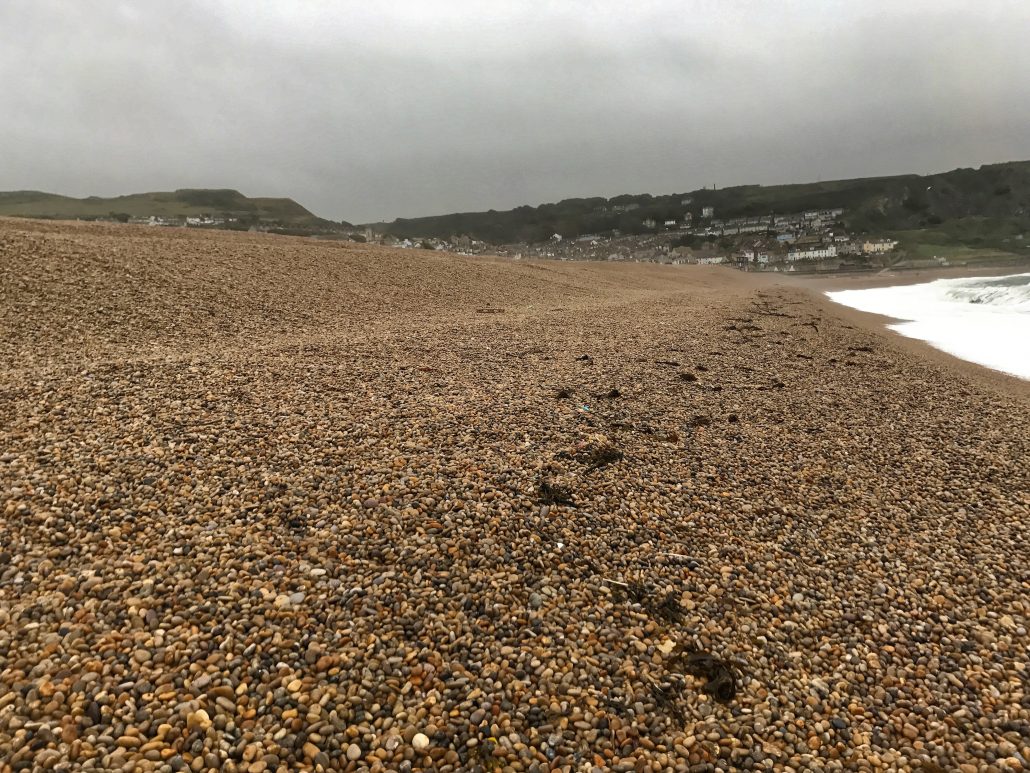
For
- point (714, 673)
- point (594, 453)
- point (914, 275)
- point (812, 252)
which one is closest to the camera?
point (714, 673)

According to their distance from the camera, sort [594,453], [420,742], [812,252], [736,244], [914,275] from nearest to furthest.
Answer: [420,742], [594,453], [914,275], [812,252], [736,244]

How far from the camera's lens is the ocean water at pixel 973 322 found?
15.3 m

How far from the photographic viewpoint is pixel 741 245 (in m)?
112

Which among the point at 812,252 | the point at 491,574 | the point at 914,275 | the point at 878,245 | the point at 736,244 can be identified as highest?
the point at 736,244

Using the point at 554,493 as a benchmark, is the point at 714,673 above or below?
below

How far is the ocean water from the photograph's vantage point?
602 inches

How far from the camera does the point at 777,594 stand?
13.0 ft

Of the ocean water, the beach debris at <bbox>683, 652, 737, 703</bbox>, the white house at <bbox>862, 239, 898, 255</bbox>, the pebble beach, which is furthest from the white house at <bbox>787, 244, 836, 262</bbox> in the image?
the beach debris at <bbox>683, 652, 737, 703</bbox>

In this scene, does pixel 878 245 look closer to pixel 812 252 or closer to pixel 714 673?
pixel 812 252

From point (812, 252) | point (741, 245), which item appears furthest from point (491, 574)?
point (741, 245)

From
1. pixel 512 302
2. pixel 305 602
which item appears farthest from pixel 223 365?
pixel 512 302

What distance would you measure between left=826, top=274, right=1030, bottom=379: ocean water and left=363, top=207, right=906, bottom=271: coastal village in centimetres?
3568

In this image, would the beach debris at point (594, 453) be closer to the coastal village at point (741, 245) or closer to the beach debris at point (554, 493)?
the beach debris at point (554, 493)

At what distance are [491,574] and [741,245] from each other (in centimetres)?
12214
